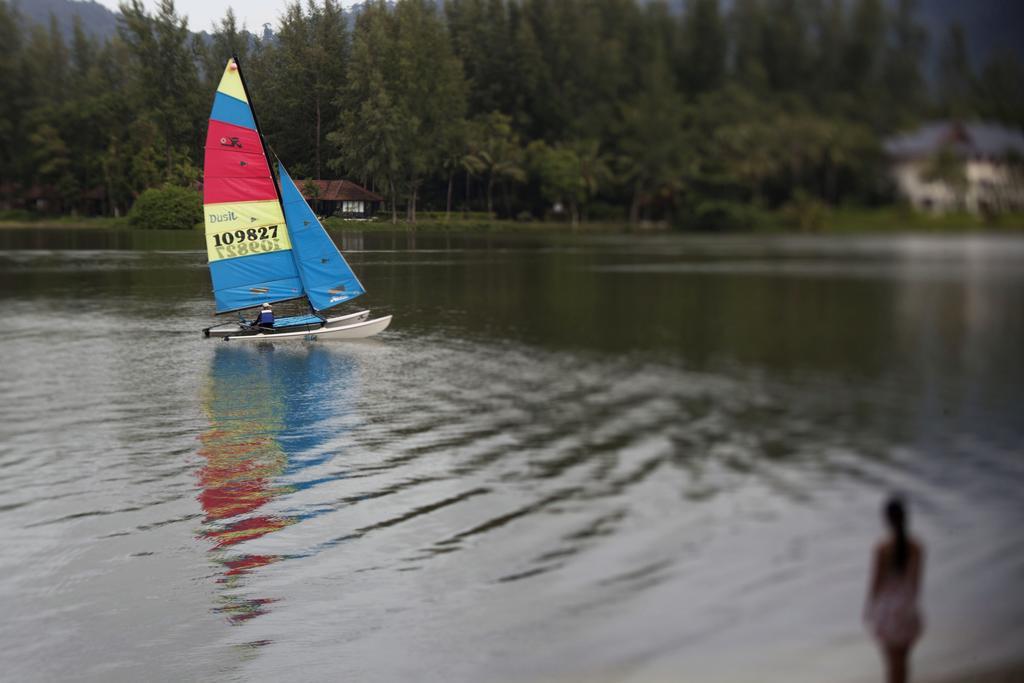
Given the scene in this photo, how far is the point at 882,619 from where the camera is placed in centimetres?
334

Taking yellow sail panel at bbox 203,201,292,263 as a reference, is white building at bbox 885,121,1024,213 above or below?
above

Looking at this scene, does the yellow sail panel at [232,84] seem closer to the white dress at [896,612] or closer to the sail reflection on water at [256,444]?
the sail reflection on water at [256,444]

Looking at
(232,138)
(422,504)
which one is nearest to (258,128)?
(232,138)

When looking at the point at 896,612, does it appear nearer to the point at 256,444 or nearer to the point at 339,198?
the point at 339,198

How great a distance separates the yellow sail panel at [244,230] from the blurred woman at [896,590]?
10.6 ft

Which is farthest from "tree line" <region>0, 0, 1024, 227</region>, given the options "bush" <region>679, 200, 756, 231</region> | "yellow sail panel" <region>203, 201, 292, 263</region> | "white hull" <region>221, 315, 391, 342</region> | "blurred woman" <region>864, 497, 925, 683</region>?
"bush" <region>679, 200, 756, 231</region>

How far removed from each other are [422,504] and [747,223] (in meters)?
5.74

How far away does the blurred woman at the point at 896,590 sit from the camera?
3.20 meters

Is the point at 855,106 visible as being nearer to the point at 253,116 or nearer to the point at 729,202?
the point at 729,202

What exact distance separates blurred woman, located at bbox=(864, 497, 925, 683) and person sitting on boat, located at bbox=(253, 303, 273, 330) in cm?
339

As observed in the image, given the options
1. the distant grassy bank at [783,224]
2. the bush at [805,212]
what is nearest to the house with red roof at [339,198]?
the distant grassy bank at [783,224]

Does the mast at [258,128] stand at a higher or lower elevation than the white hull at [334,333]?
higher

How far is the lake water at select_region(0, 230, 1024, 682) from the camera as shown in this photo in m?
6.61

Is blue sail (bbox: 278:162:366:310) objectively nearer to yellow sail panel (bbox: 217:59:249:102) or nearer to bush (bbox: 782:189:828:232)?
yellow sail panel (bbox: 217:59:249:102)
